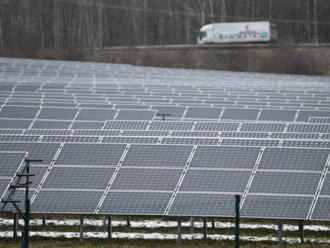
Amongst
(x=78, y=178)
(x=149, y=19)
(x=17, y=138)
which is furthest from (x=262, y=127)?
(x=149, y=19)

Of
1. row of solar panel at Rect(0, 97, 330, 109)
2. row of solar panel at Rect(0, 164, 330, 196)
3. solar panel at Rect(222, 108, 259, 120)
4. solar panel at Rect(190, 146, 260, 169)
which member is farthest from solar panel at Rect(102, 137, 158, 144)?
row of solar panel at Rect(0, 97, 330, 109)

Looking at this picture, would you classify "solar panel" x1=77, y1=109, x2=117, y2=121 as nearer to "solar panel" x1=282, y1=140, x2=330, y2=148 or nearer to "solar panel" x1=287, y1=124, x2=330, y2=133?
"solar panel" x1=287, y1=124, x2=330, y2=133

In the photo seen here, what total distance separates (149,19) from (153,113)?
66987 mm

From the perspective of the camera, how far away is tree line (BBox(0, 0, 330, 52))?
97.8 meters

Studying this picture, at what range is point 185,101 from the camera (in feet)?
139

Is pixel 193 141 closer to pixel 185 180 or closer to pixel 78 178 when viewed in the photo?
pixel 185 180

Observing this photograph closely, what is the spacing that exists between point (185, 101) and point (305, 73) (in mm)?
40963

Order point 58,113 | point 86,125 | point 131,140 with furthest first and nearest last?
point 58,113, point 86,125, point 131,140

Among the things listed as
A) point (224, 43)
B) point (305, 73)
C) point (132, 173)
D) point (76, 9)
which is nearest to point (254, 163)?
point (132, 173)

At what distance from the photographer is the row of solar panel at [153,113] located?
35.2m

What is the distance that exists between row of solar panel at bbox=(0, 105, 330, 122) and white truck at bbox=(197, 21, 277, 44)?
54.7m

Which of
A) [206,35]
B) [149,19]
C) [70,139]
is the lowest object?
[149,19]

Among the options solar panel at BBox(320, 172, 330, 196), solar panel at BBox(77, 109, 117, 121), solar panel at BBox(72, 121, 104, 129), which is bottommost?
solar panel at BBox(77, 109, 117, 121)

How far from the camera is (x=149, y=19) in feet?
338
